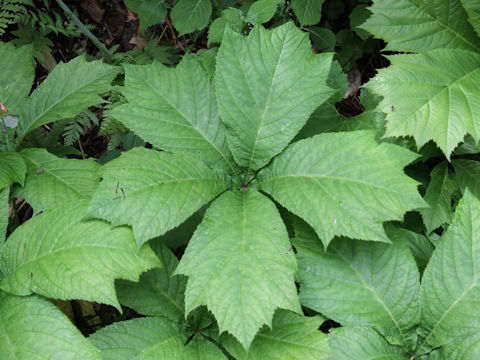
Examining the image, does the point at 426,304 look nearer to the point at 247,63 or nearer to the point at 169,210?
A: the point at 169,210

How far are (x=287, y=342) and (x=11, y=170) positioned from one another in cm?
139

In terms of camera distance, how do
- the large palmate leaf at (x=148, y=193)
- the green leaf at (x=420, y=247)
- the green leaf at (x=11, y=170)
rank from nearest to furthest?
the large palmate leaf at (x=148, y=193) → the green leaf at (x=11, y=170) → the green leaf at (x=420, y=247)

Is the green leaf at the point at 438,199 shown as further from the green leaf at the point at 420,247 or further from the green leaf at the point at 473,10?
the green leaf at the point at 473,10

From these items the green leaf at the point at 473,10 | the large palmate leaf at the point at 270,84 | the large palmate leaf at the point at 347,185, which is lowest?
the large palmate leaf at the point at 347,185

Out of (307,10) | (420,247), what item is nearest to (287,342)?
(420,247)

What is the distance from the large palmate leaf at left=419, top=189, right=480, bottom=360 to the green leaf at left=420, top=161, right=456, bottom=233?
0.31 meters

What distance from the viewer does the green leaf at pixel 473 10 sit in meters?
1.67

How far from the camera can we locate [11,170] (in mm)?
1686

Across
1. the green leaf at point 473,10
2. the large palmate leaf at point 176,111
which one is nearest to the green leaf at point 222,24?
the large palmate leaf at point 176,111

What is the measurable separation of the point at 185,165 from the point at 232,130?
25 centimetres

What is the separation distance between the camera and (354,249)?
1.57 meters

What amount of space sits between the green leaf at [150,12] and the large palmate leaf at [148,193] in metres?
1.61

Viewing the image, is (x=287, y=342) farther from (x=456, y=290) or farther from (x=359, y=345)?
(x=456, y=290)

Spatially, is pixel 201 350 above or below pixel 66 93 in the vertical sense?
below
